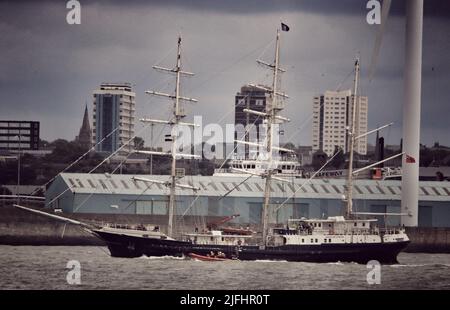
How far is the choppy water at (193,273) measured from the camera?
218ft

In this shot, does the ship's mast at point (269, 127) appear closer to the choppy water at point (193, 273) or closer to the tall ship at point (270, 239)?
the tall ship at point (270, 239)

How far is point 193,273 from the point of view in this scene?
72812 mm

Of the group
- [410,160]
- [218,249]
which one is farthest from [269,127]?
[410,160]

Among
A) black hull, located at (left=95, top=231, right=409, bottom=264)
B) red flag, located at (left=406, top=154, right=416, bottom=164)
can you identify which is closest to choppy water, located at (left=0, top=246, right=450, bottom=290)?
black hull, located at (left=95, top=231, right=409, bottom=264)

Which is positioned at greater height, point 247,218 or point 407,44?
point 407,44

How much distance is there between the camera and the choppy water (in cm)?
6644

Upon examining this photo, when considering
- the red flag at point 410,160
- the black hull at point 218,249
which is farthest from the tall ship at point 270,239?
the red flag at point 410,160

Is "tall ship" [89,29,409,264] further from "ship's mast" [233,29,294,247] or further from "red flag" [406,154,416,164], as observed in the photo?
"red flag" [406,154,416,164]

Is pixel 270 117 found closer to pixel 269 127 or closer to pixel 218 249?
pixel 269 127

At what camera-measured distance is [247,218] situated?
101188mm

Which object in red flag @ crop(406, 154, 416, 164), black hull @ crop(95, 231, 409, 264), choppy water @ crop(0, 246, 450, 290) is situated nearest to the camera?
choppy water @ crop(0, 246, 450, 290)
